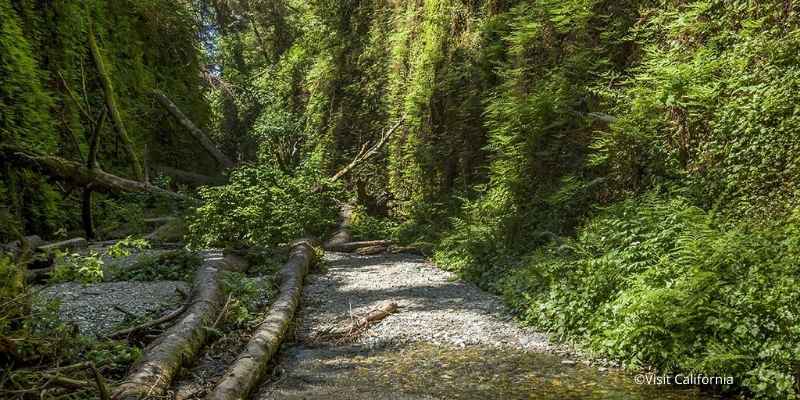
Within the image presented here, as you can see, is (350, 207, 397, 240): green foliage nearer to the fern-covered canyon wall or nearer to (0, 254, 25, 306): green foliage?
the fern-covered canyon wall

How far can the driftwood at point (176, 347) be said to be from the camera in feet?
12.6

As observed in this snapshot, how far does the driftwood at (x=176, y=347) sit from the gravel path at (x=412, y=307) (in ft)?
3.42

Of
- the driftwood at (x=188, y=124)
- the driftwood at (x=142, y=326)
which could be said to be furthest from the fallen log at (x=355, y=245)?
the driftwood at (x=142, y=326)

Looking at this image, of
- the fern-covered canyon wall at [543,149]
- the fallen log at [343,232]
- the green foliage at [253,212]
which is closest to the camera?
the fern-covered canyon wall at [543,149]

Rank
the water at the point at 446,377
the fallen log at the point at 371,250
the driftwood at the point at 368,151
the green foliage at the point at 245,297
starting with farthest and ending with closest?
the driftwood at the point at 368,151, the fallen log at the point at 371,250, the green foliage at the point at 245,297, the water at the point at 446,377

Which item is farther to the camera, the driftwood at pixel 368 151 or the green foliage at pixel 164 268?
the driftwood at pixel 368 151

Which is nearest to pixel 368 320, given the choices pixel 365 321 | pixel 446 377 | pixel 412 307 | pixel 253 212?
pixel 365 321

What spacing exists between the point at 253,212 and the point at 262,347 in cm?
548

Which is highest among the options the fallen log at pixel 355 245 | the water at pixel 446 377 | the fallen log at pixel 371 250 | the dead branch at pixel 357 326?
the fallen log at pixel 355 245

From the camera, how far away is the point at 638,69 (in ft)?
21.9

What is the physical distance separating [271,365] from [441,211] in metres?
7.03

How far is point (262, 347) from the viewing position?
493cm

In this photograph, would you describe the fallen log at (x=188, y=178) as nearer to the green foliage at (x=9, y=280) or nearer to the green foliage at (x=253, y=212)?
the green foliage at (x=253, y=212)

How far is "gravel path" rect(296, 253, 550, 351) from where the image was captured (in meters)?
5.82
